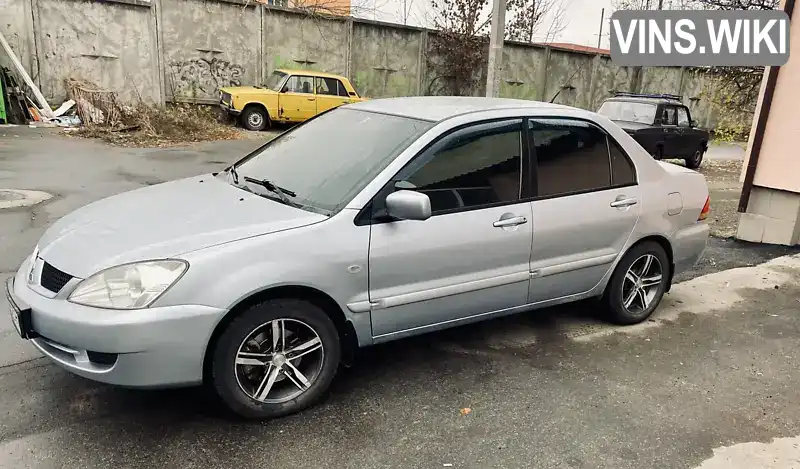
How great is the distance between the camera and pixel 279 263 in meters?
2.93

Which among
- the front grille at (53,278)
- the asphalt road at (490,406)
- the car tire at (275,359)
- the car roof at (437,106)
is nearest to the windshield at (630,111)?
the asphalt road at (490,406)

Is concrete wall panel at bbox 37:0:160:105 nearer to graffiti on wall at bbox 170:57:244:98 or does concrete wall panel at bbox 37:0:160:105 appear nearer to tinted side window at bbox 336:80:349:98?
graffiti on wall at bbox 170:57:244:98

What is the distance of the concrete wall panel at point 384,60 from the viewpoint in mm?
19641

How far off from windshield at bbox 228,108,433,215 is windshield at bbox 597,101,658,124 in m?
11.3

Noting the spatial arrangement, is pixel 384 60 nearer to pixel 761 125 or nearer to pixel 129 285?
pixel 761 125

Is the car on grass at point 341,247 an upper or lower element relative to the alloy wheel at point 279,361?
upper

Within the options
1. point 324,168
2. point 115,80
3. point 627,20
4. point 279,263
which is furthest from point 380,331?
point 115,80

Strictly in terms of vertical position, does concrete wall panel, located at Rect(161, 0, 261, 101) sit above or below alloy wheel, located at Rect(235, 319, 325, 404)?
above

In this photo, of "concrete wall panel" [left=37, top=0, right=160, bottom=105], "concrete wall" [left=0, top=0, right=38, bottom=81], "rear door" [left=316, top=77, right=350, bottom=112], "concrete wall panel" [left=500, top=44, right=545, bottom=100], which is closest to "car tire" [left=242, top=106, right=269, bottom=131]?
"rear door" [left=316, top=77, right=350, bottom=112]

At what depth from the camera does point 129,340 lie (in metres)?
2.67

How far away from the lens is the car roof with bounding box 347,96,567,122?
12.3 feet

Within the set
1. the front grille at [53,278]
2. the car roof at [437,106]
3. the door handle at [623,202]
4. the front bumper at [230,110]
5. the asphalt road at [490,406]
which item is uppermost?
the car roof at [437,106]

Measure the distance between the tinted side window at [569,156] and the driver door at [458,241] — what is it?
170 mm

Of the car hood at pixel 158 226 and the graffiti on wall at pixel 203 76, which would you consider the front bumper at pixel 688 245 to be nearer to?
the car hood at pixel 158 226
